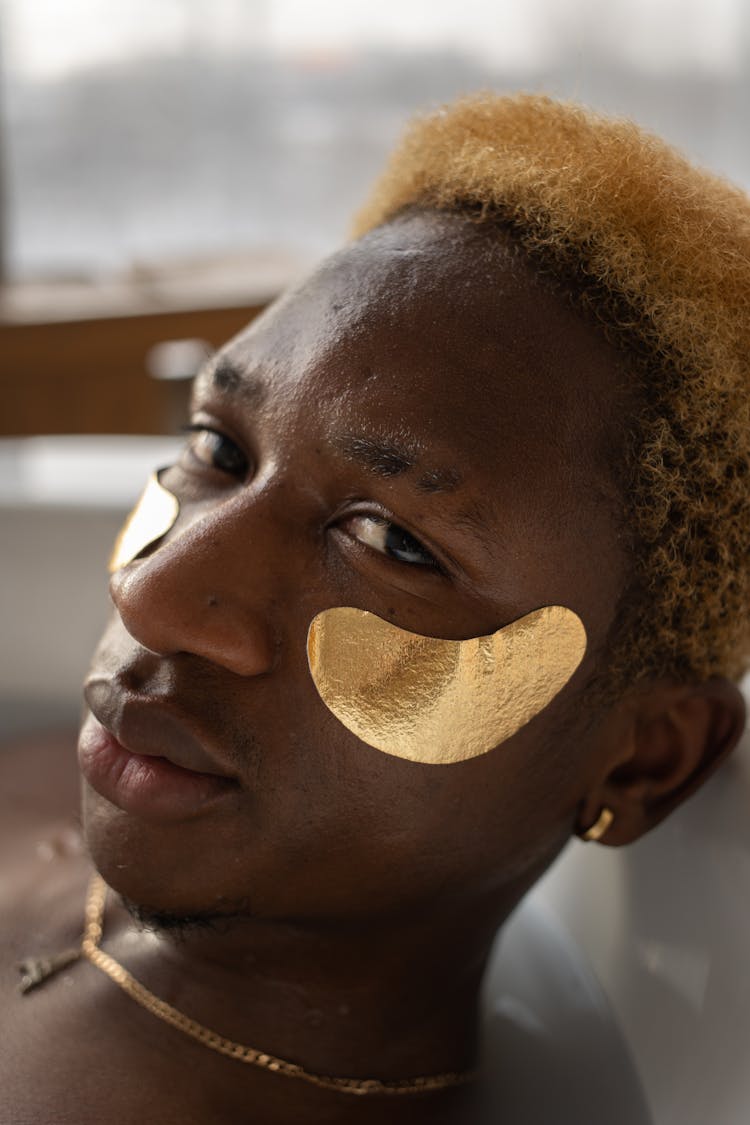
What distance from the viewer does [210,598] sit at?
859 millimetres

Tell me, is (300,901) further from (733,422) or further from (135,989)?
(733,422)

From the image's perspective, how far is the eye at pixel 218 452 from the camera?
0.97m

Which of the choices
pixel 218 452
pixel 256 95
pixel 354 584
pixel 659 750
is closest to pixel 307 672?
pixel 354 584

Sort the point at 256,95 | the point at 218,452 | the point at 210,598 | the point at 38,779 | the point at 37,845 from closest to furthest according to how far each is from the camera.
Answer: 1. the point at 210,598
2. the point at 218,452
3. the point at 37,845
4. the point at 38,779
5. the point at 256,95

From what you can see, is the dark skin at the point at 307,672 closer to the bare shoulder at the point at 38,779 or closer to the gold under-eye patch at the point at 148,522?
the gold under-eye patch at the point at 148,522

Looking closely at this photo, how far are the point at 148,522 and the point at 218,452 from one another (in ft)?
0.28

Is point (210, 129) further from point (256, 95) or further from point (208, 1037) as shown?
point (208, 1037)

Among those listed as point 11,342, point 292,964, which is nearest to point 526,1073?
point 292,964

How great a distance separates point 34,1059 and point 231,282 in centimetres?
206

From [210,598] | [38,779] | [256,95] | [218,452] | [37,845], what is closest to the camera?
[210,598]

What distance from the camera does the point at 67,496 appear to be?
170 centimetres

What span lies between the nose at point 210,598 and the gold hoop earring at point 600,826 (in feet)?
1.06

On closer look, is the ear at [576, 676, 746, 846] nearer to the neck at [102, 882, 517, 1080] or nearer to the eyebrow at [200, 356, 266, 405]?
the neck at [102, 882, 517, 1080]

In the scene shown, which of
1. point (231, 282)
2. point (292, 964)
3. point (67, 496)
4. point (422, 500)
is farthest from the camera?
point (231, 282)
